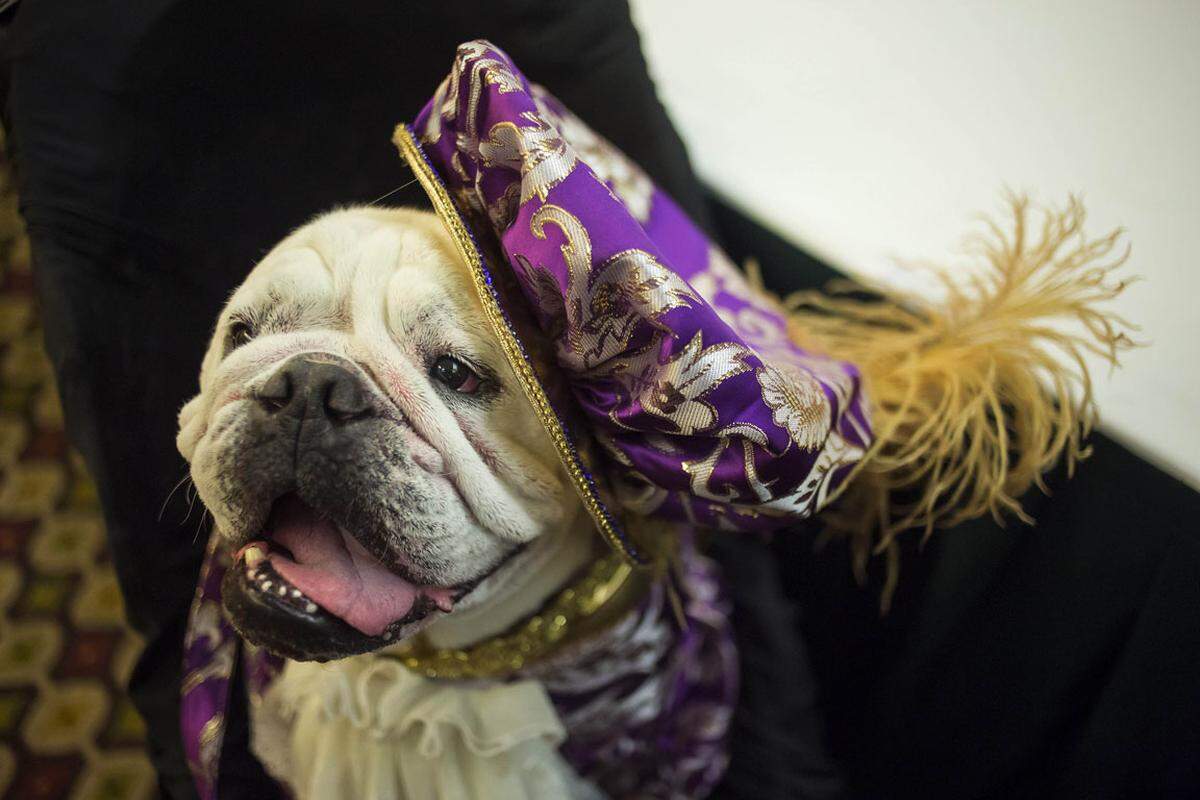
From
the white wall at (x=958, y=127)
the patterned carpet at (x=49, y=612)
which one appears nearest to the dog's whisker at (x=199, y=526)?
the patterned carpet at (x=49, y=612)

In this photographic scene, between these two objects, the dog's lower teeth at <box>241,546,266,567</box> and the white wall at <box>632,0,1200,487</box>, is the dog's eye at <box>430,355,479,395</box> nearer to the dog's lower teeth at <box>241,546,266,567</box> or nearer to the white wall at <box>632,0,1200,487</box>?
the dog's lower teeth at <box>241,546,266,567</box>

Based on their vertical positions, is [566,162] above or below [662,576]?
above

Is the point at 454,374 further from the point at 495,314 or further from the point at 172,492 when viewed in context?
the point at 172,492

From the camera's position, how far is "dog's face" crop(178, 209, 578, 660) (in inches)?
18.3

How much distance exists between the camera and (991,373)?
0.68 meters

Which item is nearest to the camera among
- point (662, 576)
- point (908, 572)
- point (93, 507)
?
point (662, 576)

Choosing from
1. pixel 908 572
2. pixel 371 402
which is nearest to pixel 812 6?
pixel 908 572

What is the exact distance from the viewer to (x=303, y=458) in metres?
0.46

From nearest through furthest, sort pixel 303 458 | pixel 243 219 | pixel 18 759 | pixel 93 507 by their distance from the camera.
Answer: pixel 303 458, pixel 243 219, pixel 18 759, pixel 93 507

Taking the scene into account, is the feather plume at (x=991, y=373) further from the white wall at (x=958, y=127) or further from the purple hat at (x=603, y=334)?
the purple hat at (x=603, y=334)

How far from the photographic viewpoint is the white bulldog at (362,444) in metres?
0.47

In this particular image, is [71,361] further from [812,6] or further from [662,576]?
[812,6]

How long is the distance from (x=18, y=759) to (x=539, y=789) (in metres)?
0.72

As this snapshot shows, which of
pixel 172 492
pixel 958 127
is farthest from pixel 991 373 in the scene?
pixel 172 492
